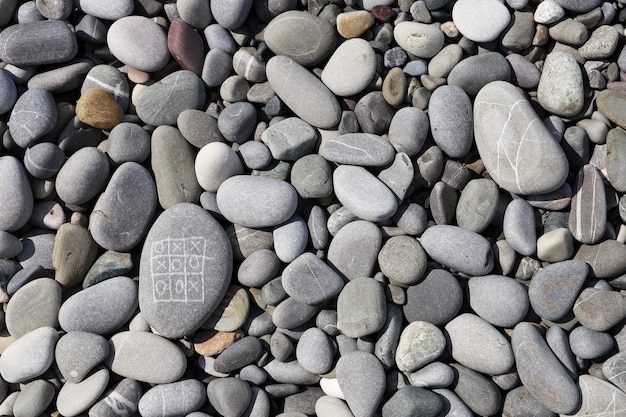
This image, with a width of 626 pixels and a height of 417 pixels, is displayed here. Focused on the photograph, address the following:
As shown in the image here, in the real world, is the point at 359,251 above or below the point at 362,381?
above

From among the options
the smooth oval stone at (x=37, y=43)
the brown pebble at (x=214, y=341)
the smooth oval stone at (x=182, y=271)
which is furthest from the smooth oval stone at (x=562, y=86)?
the smooth oval stone at (x=37, y=43)

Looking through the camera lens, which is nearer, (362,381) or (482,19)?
(362,381)

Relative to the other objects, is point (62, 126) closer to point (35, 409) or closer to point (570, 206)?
point (35, 409)

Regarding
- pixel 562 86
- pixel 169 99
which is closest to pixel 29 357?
pixel 169 99

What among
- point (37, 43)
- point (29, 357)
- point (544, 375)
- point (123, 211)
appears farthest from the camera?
point (37, 43)

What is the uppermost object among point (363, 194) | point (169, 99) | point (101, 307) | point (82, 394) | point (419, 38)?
point (419, 38)

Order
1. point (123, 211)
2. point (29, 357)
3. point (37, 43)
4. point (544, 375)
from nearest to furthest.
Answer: point (544, 375), point (29, 357), point (123, 211), point (37, 43)

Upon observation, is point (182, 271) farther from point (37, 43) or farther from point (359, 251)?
point (37, 43)

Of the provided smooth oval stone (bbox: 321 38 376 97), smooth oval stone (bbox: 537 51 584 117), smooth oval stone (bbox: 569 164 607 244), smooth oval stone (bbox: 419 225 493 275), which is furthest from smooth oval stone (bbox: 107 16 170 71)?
smooth oval stone (bbox: 569 164 607 244)
